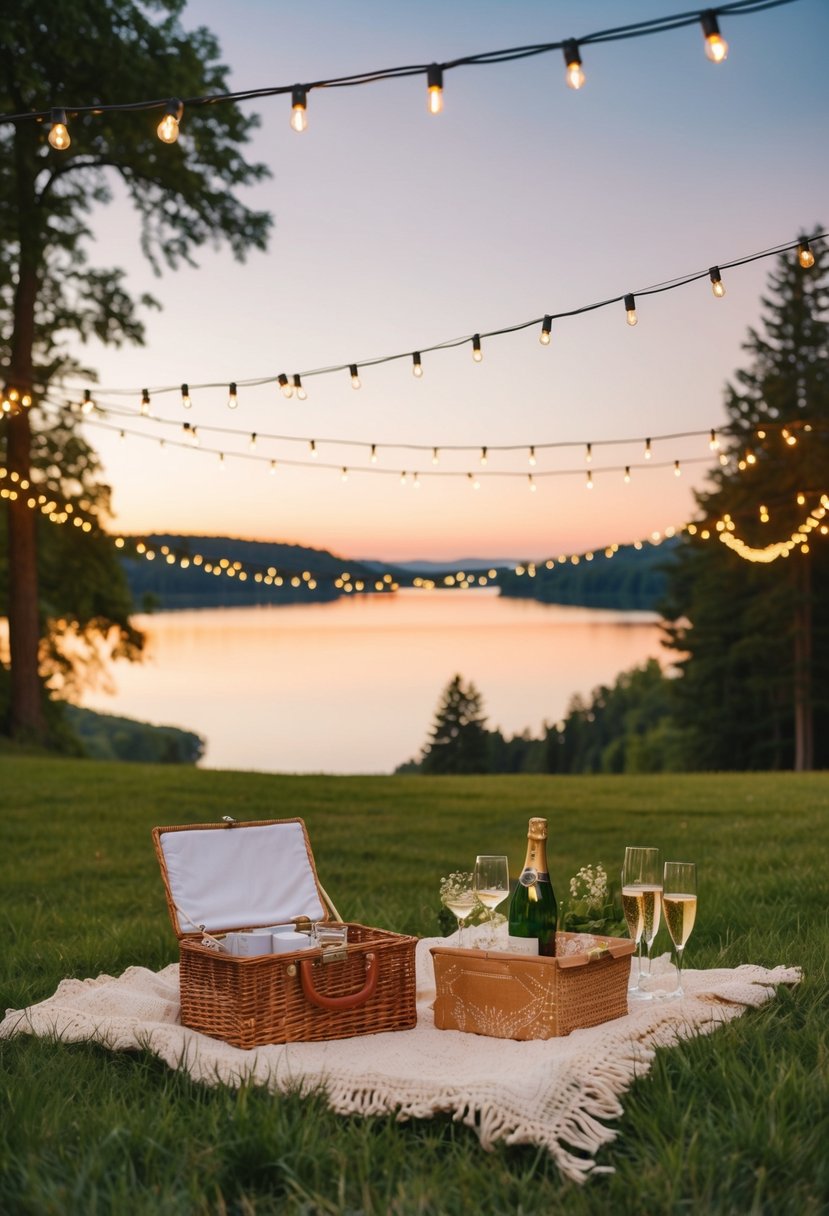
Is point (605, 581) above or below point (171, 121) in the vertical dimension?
below

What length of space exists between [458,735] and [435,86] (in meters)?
53.4

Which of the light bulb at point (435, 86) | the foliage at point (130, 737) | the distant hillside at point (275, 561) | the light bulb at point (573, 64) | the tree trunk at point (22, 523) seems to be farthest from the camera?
the foliage at point (130, 737)

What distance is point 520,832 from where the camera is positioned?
404 inches

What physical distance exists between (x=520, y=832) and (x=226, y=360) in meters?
8.95

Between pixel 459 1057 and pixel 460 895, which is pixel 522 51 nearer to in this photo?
pixel 460 895

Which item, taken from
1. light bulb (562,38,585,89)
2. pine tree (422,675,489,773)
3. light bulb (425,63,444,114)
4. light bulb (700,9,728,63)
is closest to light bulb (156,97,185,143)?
light bulb (425,63,444,114)

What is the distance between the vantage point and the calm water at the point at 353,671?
829 inches

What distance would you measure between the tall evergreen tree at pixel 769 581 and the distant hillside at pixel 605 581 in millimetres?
2048

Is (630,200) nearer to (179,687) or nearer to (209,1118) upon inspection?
(209,1118)

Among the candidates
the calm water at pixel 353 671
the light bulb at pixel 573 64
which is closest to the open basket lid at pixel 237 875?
the light bulb at pixel 573 64

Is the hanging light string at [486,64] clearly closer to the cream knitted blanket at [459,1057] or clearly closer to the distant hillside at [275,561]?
the cream knitted blanket at [459,1057]

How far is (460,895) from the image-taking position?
3.43 m

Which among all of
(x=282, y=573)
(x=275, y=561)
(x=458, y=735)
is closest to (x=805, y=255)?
(x=275, y=561)

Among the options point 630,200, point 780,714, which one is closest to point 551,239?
point 630,200
